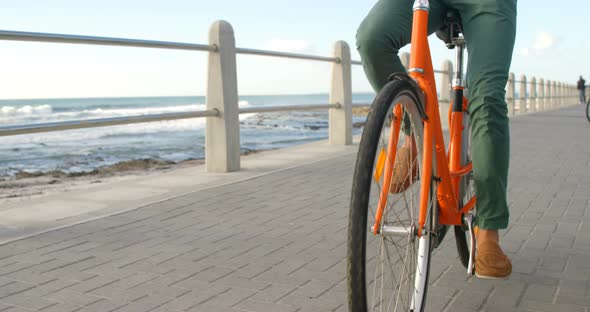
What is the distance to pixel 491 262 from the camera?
2.59 m

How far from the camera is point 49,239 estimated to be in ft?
12.0

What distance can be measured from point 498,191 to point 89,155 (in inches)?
420

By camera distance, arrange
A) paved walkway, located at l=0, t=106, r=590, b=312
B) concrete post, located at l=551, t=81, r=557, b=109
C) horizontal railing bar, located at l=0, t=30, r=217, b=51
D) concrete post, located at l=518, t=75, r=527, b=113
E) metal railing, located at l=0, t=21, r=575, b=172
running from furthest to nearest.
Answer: concrete post, located at l=551, t=81, r=557, b=109, concrete post, located at l=518, t=75, r=527, b=113, metal railing, located at l=0, t=21, r=575, b=172, horizontal railing bar, located at l=0, t=30, r=217, b=51, paved walkway, located at l=0, t=106, r=590, b=312

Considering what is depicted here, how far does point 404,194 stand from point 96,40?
124 inches

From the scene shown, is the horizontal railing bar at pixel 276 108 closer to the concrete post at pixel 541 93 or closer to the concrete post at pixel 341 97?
the concrete post at pixel 341 97

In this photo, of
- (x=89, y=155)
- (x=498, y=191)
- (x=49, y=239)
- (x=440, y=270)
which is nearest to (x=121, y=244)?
(x=49, y=239)

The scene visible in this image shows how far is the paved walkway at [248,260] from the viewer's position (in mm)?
2680

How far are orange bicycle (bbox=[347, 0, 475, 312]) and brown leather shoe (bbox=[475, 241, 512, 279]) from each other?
67 millimetres

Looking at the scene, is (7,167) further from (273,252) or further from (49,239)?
(273,252)

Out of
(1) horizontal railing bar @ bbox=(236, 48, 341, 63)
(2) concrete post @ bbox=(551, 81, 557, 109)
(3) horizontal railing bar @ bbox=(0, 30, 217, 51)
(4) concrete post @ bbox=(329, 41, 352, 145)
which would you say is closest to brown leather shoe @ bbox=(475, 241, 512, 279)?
(3) horizontal railing bar @ bbox=(0, 30, 217, 51)

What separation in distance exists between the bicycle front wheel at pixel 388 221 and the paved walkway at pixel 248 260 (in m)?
0.35

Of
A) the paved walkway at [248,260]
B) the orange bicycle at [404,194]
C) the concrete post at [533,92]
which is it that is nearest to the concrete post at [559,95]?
the concrete post at [533,92]

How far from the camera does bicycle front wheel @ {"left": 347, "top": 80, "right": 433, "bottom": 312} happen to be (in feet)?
5.99

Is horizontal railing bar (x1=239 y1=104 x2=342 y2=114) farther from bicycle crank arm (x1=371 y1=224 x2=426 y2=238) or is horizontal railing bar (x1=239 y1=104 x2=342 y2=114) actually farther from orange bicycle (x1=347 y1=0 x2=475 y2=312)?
bicycle crank arm (x1=371 y1=224 x2=426 y2=238)
